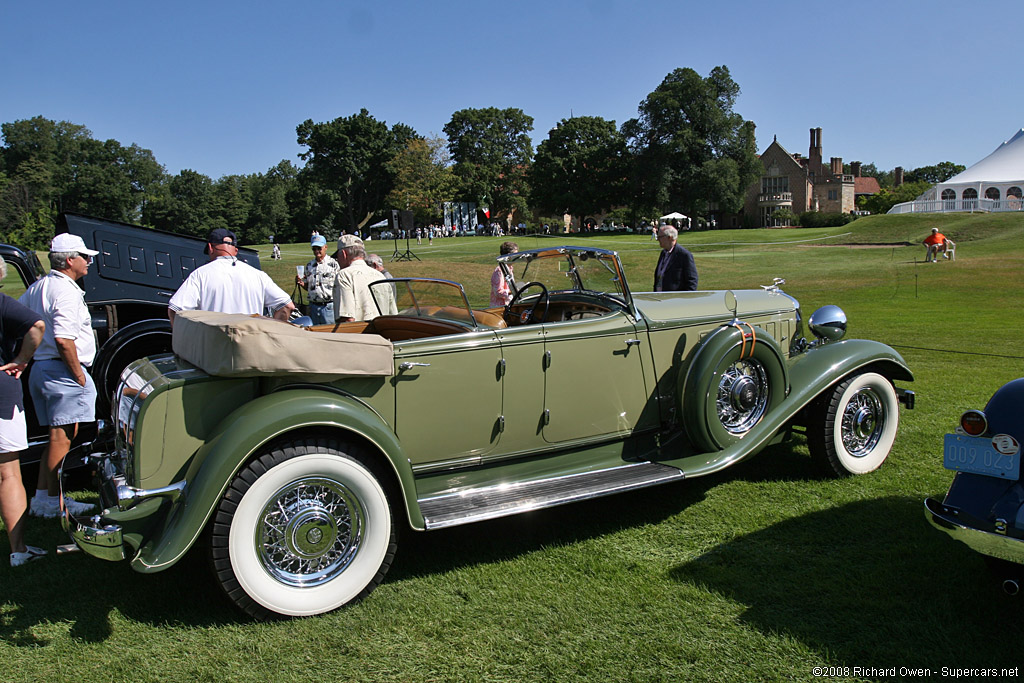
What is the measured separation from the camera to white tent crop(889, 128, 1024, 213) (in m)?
50.5

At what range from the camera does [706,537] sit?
407cm

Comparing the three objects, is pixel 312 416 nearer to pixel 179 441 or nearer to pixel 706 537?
pixel 179 441

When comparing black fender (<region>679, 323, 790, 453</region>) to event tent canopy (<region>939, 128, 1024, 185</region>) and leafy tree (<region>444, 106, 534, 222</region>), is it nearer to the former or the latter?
event tent canopy (<region>939, 128, 1024, 185</region>)

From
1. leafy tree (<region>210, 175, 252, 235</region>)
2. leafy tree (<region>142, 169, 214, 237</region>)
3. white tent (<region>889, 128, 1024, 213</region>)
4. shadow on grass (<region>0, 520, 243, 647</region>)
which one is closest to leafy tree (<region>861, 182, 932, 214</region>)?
white tent (<region>889, 128, 1024, 213</region>)

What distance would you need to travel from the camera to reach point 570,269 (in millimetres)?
5004

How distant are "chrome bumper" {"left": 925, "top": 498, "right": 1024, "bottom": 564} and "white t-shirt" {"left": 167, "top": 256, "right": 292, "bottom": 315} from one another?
4583mm

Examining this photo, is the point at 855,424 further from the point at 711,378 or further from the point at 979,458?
the point at 979,458

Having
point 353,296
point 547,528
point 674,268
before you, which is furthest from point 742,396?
point 353,296

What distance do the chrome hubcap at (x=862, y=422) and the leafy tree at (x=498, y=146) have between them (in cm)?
6837

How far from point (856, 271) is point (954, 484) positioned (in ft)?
81.5

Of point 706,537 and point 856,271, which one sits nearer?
point 706,537

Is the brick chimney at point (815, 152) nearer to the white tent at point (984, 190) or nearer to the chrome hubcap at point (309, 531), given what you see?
the white tent at point (984, 190)

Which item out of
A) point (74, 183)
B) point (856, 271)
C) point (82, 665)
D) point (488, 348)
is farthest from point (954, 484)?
point (74, 183)

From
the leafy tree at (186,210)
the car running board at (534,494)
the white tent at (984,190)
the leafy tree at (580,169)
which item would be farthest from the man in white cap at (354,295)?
the leafy tree at (186,210)
